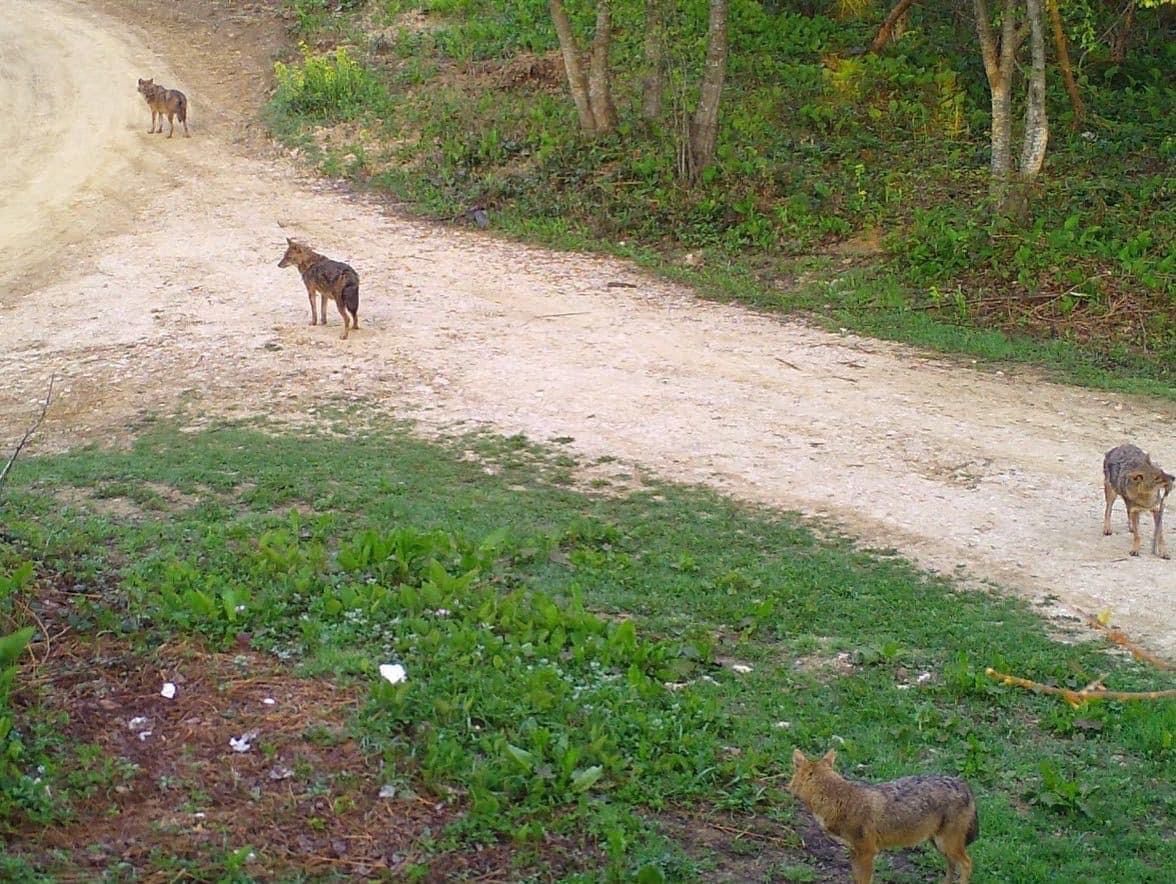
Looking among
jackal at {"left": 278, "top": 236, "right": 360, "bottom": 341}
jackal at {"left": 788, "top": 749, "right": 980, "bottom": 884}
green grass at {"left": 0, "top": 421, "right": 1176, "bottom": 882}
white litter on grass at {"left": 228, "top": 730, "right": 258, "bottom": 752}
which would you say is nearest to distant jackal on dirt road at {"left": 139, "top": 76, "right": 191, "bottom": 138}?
jackal at {"left": 278, "top": 236, "right": 360, "bottom": 341}

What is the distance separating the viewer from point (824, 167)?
803 inches

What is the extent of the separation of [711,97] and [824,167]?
81.0 inches

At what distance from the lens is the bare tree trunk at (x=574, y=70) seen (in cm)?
2120

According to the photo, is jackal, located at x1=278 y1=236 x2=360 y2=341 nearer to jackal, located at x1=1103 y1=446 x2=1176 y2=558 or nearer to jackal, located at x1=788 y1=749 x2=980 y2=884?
jackal, located at x1=1103 y1=446 x2=1176 y2=558

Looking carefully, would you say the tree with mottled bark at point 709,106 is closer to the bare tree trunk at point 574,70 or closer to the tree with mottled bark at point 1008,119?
the bare tree trunk at point 574,70

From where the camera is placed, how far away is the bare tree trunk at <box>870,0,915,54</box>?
2292 cm

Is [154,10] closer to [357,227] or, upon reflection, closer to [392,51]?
[392,51]

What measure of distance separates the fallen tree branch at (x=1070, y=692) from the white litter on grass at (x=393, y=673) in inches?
138

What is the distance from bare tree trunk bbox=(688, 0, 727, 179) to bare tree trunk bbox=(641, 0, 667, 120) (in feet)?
4.25

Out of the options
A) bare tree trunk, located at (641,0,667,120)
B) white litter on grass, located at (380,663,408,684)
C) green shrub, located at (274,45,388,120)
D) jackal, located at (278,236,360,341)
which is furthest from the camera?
green shrub, located at (274,45,388,120)

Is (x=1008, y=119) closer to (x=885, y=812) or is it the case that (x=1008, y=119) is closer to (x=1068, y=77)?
(x=1068, y=77)

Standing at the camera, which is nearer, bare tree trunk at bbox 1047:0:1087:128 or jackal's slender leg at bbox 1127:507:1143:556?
jackal's slender leg at bbox 1127:507:1143:556

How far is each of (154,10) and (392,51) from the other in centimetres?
822

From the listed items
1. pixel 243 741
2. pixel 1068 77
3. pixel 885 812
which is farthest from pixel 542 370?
pixel 1068 77
